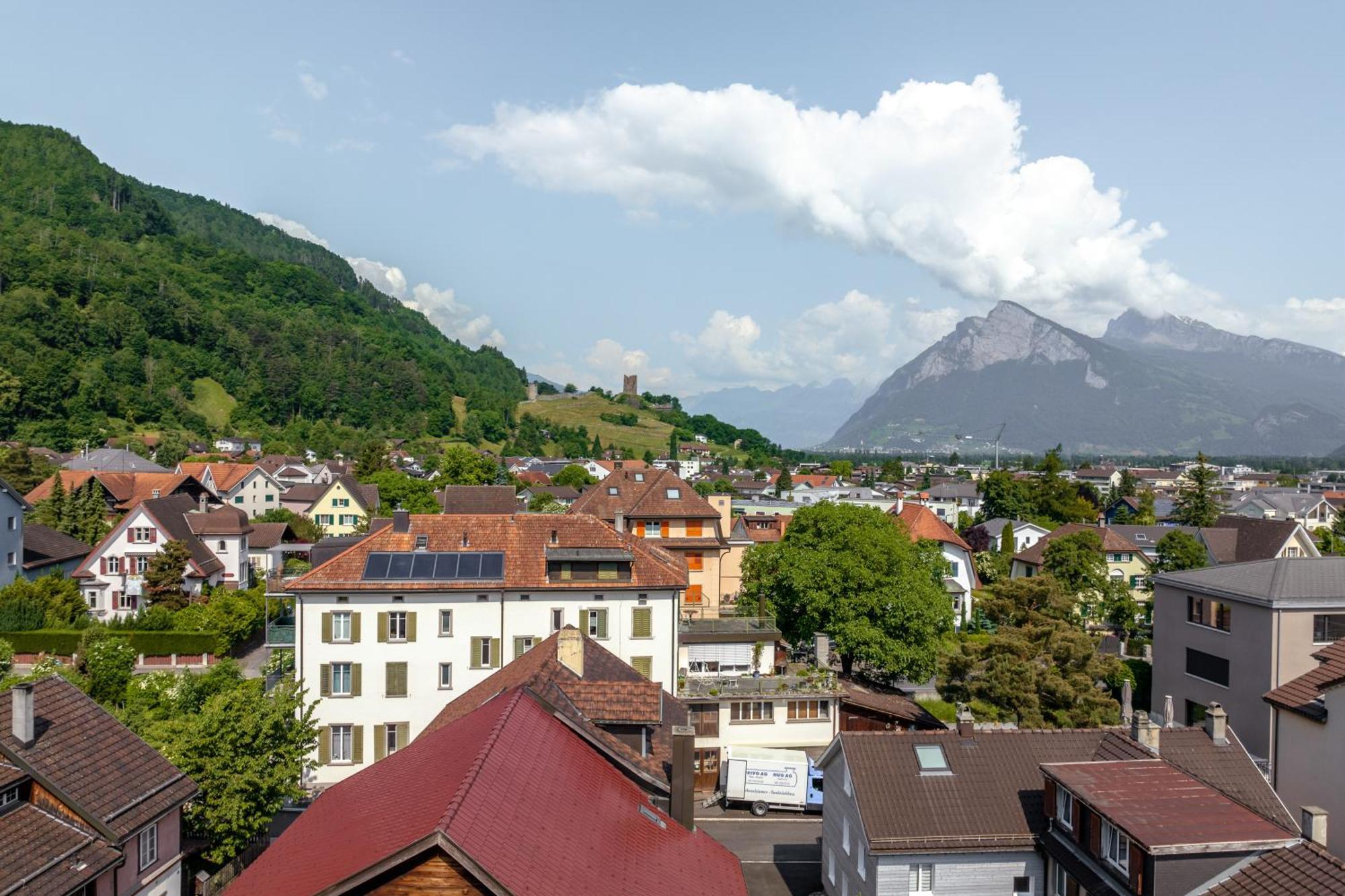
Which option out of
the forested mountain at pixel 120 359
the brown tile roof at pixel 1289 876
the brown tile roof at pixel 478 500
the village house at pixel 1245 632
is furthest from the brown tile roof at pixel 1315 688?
the forested mountain at pixel 120 359

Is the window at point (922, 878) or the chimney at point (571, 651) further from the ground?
the chimney at point (571, 651)

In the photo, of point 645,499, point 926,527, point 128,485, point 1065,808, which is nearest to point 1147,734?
point 1065,808

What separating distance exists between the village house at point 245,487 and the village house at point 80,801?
3271 inches

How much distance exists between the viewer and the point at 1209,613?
121ft

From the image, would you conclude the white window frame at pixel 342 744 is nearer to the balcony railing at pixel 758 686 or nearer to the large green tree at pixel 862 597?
the balcony railing at pixel 758 686

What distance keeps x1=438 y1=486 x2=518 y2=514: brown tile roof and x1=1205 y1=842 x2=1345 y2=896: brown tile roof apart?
196ft

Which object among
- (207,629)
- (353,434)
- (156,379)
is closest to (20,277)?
(156,379)

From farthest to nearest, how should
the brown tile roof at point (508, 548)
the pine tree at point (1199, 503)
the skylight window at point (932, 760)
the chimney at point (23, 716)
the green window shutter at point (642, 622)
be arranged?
the pine tree at point (1199, 503) → the green window shutter at point (642, 622) → the brown tile roof at point (508, 548) → the skylight window at point (932, 760) → the chimney at point (23, 716)

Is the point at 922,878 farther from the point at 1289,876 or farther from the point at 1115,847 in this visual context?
the point at 1289,876

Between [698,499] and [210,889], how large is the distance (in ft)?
113

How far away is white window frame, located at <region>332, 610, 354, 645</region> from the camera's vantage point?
33531mm

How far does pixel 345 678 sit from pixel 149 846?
45.5 ft

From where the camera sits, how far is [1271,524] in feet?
208

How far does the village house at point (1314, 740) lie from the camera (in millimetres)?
23797
